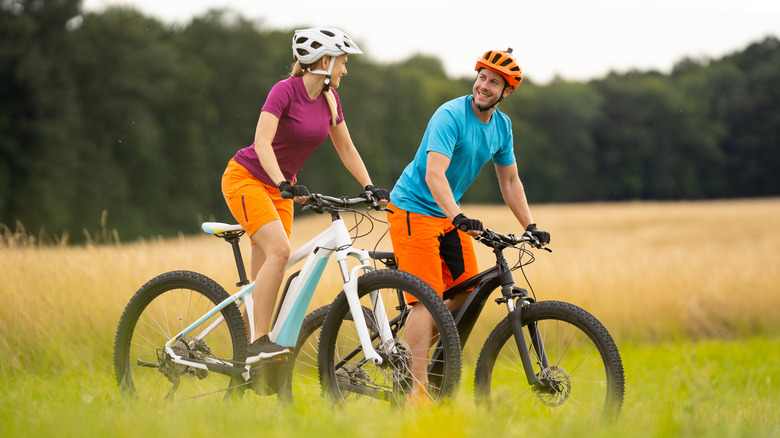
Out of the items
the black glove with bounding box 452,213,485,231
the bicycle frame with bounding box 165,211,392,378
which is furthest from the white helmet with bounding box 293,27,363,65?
the black glove with bounding box 452,213,485,231

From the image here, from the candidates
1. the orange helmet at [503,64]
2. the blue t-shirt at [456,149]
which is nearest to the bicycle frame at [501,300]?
the blue t-shirt at [456,149]

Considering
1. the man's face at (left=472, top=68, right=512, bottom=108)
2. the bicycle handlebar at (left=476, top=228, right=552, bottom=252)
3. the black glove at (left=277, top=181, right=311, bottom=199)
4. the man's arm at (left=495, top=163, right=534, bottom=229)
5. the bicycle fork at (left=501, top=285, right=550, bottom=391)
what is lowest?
the bicycle fork at (left=501, top=285, right=550, bottom=391)

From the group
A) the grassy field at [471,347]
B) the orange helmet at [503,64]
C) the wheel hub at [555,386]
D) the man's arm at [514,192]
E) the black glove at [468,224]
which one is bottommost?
the grassy field at [471,347]

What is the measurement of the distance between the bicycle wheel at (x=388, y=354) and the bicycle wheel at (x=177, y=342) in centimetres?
65

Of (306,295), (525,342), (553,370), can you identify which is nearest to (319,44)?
(306,295)

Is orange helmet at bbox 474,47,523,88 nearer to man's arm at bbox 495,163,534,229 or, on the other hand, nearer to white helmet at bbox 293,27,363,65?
man's arm at bbox 495,163,534,229

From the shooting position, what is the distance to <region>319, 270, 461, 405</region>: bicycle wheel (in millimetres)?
4141

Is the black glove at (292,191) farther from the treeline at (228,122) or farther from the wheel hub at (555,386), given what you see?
the treeline at (228,122)

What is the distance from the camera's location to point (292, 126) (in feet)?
15.3

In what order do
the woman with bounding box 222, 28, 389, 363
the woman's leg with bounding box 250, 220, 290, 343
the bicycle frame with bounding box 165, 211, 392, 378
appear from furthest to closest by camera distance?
the woman's leg with bounding box 250, 220, 290, 343 < the woman with bounding box 222, 28, 389, 363 < the bicycle frame with bounding box 165, 211, 392, 378

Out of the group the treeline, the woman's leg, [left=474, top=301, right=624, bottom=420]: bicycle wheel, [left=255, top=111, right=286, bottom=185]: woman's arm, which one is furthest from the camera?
the treeline

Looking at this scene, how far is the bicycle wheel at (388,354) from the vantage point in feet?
13.6

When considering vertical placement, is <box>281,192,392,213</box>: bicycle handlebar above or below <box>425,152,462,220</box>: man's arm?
below

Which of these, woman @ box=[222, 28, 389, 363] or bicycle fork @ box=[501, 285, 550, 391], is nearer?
bicycle fork @ box=[501, 285, 550, 391]
